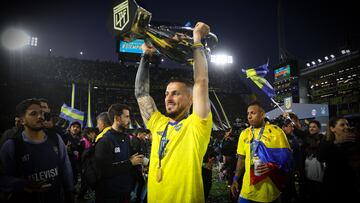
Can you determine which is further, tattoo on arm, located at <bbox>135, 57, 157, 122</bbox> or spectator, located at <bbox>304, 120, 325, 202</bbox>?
spectator, located at <bbox>304, 120, 325, 202</bbox>

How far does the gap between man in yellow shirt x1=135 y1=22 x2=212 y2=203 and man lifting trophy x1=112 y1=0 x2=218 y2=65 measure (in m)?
0.19

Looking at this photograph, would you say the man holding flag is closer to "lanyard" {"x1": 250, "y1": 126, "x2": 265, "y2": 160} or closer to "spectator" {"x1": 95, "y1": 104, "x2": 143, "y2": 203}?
"lanyard" {"x1": 250, "y1": 126, "x2": 265, "y2": 160}

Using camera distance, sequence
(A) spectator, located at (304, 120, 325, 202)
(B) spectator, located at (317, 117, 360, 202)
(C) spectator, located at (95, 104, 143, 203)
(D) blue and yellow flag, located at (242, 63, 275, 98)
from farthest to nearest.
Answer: (D) blue and yellow flag, located at (242, 63, 275, 98) < (A) spectator, located at (304, 120, 325, 202) < (C) spectator, located at (95, 104, 143, 203) < (B) spectator, located at (317, 117, 360, 202)

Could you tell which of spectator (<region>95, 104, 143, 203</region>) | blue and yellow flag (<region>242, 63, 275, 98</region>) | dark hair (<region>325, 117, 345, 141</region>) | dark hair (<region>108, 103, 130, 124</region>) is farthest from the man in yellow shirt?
blue and yellow flag (<region>242, 63, 275, 98</region>)

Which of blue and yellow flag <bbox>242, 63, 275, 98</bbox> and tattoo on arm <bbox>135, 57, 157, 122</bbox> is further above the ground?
blue and yellow flag <bbox>242, 63, 275, 98</bbox>

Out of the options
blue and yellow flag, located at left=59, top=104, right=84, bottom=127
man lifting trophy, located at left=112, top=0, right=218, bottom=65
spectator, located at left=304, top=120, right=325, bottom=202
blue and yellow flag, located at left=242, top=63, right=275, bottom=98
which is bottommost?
spectator, located at left=304, top=120, right=325, bottom=202

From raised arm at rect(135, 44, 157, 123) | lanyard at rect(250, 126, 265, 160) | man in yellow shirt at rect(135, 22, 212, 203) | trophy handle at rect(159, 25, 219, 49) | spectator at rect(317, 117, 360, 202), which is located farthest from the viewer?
lanyard at rect(250, 126, 265, 160)

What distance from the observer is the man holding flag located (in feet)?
13.4

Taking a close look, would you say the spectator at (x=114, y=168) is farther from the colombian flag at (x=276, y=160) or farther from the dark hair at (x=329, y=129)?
the dark hair at (x=329, y=129)

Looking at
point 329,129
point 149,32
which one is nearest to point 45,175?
point 149,32

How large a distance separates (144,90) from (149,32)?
0.79 m

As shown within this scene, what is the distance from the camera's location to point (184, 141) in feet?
8.27

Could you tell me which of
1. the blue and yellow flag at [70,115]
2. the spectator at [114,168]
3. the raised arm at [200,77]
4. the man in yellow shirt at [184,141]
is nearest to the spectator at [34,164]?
the spectator at [114,168]

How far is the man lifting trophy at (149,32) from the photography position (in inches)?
100.0
